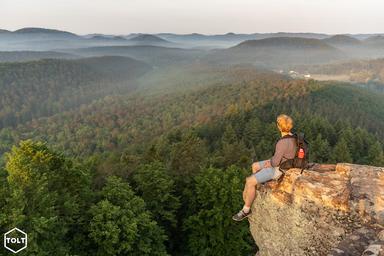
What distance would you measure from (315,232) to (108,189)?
863 inches

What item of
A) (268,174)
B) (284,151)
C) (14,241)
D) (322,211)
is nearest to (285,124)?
(284,151)

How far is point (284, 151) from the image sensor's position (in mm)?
15344

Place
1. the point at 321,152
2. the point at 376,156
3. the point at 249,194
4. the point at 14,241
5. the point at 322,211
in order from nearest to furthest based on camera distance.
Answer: the point at 322,211 → the point at 249,194 → the point at 14,241 → the point at 376,156 → the point at 321,152

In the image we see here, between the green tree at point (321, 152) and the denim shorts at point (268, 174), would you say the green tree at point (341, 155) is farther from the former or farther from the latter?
the denim shorts at point (268, 174)

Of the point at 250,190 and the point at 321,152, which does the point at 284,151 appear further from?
the point at 321,152

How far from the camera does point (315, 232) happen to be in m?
14.5

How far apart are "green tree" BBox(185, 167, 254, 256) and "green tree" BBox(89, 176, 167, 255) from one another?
6662 mm

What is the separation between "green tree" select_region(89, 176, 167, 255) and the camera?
2903 centimetres

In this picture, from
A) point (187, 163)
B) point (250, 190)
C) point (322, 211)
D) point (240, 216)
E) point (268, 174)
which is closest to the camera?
point (322, 211)

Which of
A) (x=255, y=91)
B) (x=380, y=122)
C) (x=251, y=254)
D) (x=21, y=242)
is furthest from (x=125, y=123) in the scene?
(x=21, y=242)

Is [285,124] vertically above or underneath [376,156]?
above

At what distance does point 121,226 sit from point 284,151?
18772mm

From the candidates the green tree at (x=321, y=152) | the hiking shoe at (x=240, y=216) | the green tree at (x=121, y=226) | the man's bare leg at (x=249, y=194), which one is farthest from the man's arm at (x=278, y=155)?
the green tree at (x=321, y=152)

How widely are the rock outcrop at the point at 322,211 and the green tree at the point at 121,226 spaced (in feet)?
50.3
